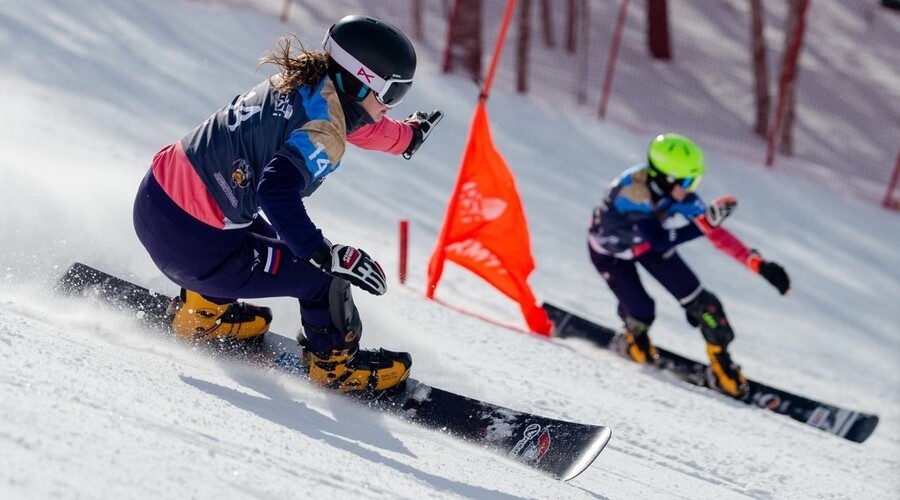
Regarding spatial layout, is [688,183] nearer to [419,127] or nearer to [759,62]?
[419,127]

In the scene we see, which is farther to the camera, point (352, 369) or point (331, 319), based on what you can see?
point (352, 369)

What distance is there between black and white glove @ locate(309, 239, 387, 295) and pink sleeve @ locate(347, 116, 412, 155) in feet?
2.63

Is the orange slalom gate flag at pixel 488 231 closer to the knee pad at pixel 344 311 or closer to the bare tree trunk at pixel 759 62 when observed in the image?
the knee pad at pixel 344 311

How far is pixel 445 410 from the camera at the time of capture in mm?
4594

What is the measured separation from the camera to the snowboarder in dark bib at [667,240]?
6.90 m

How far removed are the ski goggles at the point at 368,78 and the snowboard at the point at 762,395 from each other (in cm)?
374

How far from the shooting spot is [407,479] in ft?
11.0

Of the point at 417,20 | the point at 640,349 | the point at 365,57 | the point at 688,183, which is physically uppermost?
the point at 365,57

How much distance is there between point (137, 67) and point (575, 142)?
5.33m

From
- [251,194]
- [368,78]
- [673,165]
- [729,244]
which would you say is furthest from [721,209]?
[251,194]

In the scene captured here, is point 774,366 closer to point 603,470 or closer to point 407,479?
point 603,470

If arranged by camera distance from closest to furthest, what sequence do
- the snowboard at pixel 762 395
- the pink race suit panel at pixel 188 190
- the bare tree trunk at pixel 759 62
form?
the pink race suit panel at pixel 188 190, the snowboard at pixel 762 395, the bare tree trunk at pixel 759 62

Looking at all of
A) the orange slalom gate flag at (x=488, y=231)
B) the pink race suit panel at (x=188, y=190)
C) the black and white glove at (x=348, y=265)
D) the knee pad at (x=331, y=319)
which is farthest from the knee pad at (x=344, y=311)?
the orange slalom gate flag at (x=488, y=231)

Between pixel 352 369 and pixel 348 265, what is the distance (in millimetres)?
798
